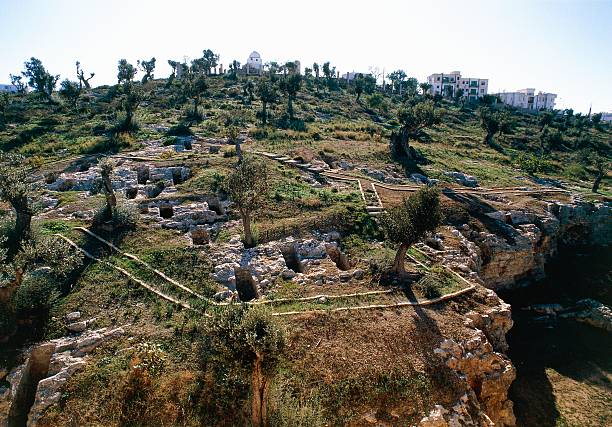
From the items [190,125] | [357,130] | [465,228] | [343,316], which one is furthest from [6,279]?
[357,130]

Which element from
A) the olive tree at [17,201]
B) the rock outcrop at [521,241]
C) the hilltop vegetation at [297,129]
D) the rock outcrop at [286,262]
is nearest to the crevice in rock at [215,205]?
the rock outcrop at [286,262]

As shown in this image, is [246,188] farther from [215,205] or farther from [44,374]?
[44,374]

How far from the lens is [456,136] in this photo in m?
78.6

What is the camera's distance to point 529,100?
537ft

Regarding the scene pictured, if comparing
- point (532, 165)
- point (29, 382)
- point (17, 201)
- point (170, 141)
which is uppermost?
point (170, 141)

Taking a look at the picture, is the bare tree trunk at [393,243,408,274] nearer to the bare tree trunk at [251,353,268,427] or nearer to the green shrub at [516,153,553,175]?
the bare tree trunk at [251,353,268,427]

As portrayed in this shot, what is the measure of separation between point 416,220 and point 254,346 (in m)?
14.9

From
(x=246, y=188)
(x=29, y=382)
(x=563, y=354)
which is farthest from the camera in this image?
(x=563, y=354)

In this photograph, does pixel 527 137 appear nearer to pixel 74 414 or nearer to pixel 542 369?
pixel 542 369

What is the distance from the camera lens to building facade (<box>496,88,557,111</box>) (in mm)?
163125

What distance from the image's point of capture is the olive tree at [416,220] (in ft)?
84.7

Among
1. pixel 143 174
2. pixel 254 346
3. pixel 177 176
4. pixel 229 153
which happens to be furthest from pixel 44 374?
pixel 229 153

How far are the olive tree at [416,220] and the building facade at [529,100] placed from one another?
528 feet

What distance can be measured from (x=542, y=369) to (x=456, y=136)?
58.9 metres
